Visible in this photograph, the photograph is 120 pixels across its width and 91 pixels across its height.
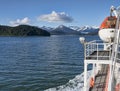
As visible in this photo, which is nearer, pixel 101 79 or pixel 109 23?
pixel 101 79

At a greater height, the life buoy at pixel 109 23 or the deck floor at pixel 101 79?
the life buoy at pixel 109 23

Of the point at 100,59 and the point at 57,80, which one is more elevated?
the point at 100,59

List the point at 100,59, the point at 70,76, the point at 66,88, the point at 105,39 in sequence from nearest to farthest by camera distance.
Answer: the point at 100,59, the point at 105,39, the point at 66,88, the point at 70,76

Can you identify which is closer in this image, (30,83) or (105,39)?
(105,39)

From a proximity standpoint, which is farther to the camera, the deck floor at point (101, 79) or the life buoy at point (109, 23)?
the life buoy at point (109, 23)

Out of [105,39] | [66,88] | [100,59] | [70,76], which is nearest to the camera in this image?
[100,59]

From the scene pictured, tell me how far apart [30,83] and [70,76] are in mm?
8122

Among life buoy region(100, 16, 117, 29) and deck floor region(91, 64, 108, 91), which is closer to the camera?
deck floor region(91, 64, 108, 91)

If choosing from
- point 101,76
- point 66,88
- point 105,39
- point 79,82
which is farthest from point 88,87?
point 79,82

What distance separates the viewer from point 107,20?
96.0 ft

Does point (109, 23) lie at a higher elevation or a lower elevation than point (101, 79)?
higher

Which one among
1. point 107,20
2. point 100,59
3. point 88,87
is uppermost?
point 107,20

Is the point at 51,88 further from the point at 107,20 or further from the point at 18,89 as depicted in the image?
the point at 107,20

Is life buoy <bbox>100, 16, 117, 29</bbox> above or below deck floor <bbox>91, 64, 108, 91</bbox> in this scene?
above
